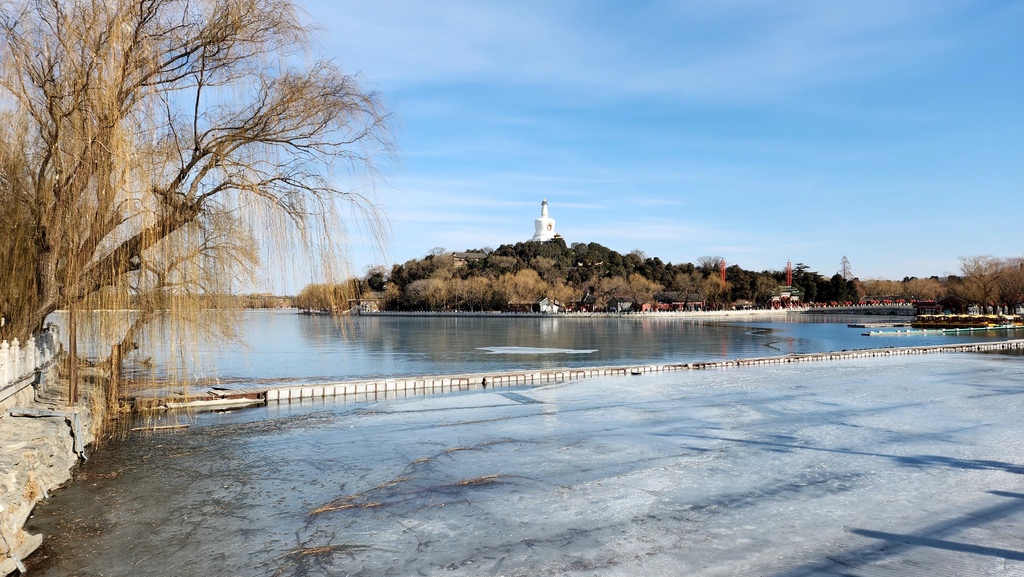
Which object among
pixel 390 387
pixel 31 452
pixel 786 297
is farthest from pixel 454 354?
pixel 786 297

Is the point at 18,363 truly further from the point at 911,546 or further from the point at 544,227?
the point at 544,227

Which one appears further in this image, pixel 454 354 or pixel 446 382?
pixel 454 354

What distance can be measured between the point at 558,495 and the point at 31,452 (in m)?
5.69

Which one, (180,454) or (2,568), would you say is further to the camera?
(180,454)

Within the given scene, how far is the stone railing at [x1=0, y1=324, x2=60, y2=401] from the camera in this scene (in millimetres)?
7496

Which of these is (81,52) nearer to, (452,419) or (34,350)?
(34,350)

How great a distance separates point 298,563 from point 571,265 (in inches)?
3623

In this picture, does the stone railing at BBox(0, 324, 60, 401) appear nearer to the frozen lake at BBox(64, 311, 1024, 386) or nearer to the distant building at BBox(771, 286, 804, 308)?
the frozen lake at BBox(64, 311, 1024, 386)

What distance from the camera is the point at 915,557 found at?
215 inches

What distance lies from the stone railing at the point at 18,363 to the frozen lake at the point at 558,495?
4.83 ft

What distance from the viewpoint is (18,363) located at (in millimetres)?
8234

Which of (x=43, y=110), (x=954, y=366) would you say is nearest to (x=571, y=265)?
(x=954, y=366)

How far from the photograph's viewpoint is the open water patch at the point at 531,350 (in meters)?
28.6

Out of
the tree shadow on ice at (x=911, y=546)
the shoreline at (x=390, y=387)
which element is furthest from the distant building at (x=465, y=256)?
the tree shadow on ice at (x=911, y=546)
